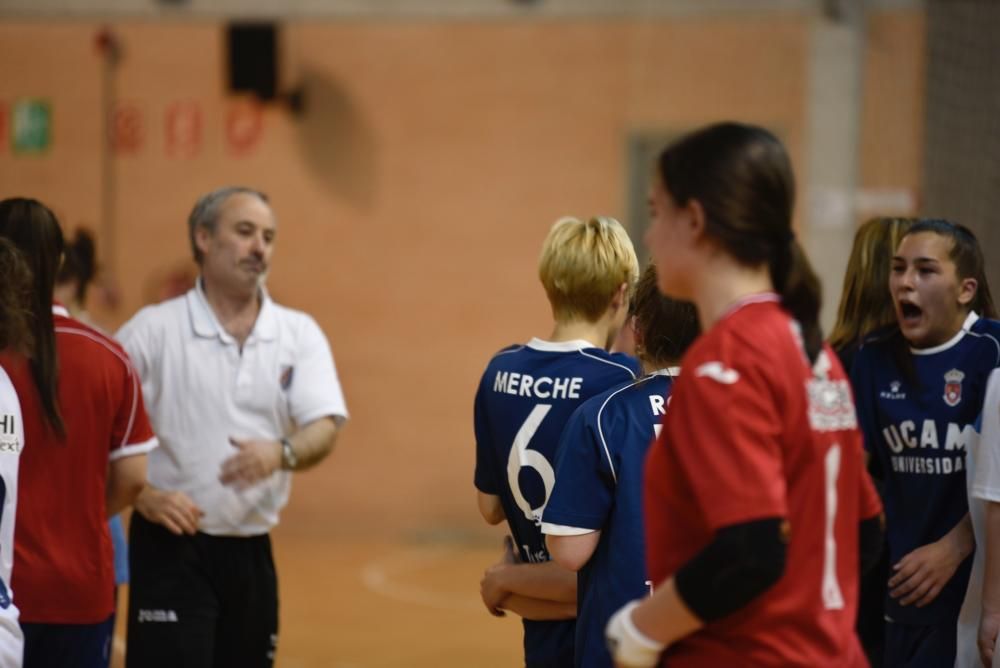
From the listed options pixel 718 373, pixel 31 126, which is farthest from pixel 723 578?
pixel 31 126

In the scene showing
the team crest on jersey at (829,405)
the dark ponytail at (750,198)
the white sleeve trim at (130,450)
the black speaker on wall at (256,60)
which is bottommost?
the white sleeve trim at (130,450)

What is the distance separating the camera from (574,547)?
2.55m

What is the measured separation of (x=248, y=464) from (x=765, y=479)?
8.20ft

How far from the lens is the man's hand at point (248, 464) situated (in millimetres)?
3967

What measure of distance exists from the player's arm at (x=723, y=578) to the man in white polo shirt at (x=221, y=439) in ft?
7.68

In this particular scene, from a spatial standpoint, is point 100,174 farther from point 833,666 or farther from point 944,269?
point 833,666

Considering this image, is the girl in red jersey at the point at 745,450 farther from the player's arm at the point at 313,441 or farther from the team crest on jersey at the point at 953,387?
the player's arm at the point at 313,441

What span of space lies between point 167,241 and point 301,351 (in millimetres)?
6562

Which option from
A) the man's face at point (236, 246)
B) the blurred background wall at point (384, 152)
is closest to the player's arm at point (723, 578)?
the man's face at point (236, 246)

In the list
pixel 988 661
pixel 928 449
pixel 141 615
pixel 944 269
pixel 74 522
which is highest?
pixel 944 269

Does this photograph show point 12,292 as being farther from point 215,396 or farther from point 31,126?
point 31,126

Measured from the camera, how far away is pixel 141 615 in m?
3.91

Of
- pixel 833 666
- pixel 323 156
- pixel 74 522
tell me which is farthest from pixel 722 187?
pixel 323 156

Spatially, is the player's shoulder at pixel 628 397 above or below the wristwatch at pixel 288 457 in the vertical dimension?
above
